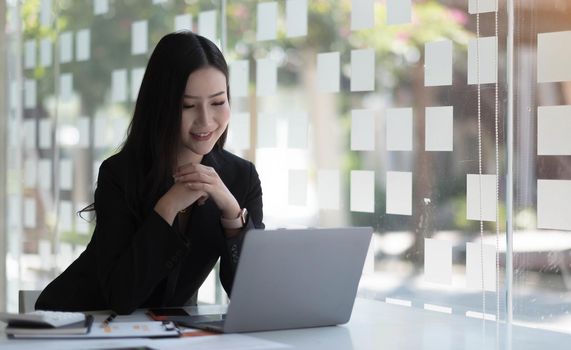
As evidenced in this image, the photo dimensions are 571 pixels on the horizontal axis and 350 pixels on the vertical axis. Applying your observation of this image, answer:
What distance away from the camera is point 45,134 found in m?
5.23

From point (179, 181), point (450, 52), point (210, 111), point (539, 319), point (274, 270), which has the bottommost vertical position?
point (539, 319)

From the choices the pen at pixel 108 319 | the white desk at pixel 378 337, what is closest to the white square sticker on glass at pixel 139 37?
the white desk at pixel 378 337

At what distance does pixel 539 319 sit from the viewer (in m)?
2.57

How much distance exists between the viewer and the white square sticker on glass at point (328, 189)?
10.8ft

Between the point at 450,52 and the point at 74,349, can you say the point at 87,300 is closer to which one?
the point at 74,349

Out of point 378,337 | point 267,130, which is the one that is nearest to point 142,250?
point 378,337

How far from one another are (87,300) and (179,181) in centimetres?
45

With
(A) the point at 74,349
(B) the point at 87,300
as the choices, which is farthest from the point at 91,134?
(A) the point at 74,349

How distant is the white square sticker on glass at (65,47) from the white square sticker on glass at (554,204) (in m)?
3.18

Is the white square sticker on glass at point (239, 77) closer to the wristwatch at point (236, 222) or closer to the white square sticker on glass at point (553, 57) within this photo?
the wristwatch at point (236, 222)

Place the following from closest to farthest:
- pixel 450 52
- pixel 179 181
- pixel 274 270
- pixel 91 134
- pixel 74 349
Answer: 1. pixel 74 349
2. pixel 274 270
3. pixel 179 181
4. pixel 450 52
5. pixel 91 134

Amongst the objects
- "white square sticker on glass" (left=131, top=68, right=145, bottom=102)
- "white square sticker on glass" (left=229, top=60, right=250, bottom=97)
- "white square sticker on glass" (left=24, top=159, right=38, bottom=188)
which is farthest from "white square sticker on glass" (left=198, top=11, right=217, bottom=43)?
"white square sticker on glass" (left=24, top=159, right=38, bottom=188)

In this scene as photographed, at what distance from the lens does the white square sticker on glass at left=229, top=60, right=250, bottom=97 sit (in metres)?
3.81

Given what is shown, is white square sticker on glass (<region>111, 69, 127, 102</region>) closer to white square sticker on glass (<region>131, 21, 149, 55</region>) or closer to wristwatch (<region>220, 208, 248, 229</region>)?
white square sticker on glass (<region>131, 21, 149, 55</region>)
